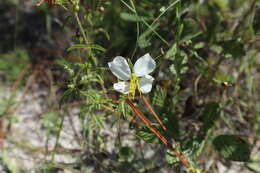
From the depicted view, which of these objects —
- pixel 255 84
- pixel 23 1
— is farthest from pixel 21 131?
pixel 255 84

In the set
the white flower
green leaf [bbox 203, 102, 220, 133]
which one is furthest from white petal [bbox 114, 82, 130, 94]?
green leaf [bbox 203, 102, 220, 133]

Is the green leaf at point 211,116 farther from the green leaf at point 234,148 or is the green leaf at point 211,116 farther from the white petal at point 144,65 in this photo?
the white petal at point 144,65

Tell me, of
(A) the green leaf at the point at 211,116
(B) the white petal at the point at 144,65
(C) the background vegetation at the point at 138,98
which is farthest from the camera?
(A) the green leaf at the point at 211,116

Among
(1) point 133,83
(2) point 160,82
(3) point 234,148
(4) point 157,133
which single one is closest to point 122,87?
(1) point 133,83

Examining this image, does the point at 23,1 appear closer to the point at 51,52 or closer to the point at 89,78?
the point at 51,52

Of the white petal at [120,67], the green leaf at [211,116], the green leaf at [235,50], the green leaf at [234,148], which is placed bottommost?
the green leaf at [234,148]

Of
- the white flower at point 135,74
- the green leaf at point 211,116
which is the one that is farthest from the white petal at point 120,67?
the green leaf at point 211,116

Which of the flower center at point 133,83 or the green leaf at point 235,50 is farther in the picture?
the green leaf at point 235,50
